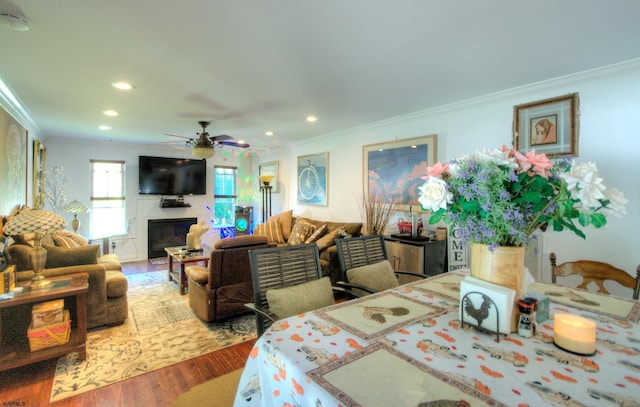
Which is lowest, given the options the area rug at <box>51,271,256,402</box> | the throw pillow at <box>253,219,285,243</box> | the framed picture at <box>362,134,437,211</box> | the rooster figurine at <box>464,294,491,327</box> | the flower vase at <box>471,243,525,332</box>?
the area rug at <box>51,271,256,402</box>

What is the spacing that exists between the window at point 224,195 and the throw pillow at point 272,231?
2.07 metres

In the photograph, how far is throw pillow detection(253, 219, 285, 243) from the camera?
549 centimetres

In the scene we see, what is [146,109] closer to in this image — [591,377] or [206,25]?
[206,25]

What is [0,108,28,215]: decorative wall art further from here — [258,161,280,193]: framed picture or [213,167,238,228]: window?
[258,161,280,193]: framed picture

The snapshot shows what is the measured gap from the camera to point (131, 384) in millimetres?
2174

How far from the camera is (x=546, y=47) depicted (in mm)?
2082

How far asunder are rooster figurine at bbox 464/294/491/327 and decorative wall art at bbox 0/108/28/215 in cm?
393

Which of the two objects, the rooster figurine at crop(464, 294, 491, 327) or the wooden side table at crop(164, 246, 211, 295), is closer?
the rooster figurine at crop(464, 294, 491, 327)

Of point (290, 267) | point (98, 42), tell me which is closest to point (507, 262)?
point (290, 267)

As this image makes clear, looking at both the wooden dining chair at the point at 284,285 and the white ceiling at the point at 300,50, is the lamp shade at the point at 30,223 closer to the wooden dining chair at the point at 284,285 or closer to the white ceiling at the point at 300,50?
the white ceiling at the point at 300,50

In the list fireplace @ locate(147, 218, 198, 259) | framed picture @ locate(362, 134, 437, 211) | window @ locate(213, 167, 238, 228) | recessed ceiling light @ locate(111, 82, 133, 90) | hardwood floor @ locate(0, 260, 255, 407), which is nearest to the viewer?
hardwood floor @ locate(0, 260, 255, 407)

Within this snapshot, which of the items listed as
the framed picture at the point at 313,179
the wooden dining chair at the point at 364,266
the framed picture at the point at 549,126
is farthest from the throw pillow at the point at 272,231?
the framed picture at the point at 549,126

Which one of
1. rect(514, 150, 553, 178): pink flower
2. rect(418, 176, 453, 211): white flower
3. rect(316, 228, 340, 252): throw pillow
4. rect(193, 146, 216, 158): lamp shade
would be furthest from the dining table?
rect(193, 146, 216, 158): lamp shade

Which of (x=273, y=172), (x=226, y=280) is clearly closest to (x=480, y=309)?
(x=226, y=280)
